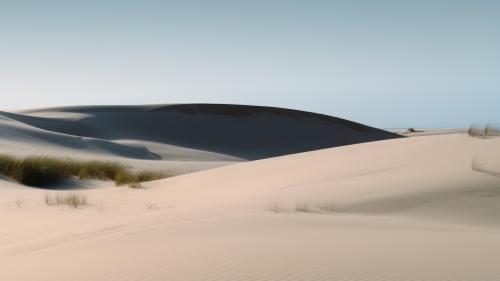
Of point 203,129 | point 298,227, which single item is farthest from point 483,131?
point 203,129

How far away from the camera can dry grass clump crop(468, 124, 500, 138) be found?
34.2ft

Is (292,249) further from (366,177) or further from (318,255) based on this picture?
(366,177)

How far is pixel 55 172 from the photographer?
13.8 metres

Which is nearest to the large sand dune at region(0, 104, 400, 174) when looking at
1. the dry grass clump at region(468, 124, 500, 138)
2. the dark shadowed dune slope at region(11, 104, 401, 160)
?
the dark shadowed dune slope at region(11, 104, 401, 160)

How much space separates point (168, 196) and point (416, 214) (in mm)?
4614

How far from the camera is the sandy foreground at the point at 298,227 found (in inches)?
142

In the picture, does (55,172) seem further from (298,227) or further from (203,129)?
(203,129)

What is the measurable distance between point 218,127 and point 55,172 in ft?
90.4

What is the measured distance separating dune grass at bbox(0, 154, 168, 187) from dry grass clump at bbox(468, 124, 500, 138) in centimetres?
652

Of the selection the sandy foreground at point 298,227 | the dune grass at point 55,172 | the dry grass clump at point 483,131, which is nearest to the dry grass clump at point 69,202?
the sandy foreground at point 298,227

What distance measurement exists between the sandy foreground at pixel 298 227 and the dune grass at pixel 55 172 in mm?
3460

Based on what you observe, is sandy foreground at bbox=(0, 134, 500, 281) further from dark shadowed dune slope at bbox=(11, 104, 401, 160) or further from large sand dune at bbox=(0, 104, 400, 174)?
dark shadowed dune slope at bbox=(11, 104, 401, 160)

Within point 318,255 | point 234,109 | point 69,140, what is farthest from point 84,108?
point 318,255

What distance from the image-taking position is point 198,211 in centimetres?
639
